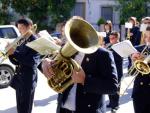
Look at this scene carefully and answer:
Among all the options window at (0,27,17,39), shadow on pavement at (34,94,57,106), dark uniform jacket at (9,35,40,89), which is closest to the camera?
dark uniform jacket at (9,35,40,89)

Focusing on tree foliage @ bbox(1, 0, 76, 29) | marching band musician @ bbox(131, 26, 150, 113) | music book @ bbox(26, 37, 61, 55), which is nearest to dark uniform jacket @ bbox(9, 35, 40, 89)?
music book @ bbox(26, 37, 61, 55)

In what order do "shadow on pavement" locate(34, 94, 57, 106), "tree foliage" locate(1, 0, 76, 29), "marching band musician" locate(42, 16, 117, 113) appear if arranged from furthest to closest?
"tree foliage" locate(1, 0, 76, 29) < "shadow on pavement" locate(34, 94, 57, 106) < "marching band musician" locate(42, 16, 117, 113)

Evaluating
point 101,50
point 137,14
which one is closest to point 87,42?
point 101,50

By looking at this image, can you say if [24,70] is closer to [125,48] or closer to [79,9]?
[125,48]

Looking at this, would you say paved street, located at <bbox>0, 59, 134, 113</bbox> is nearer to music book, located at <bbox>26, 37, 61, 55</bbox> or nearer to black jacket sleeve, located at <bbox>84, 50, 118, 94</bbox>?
music book, located at <bbox>26, 37, 61, 55</bbox>

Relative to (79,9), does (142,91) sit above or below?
above

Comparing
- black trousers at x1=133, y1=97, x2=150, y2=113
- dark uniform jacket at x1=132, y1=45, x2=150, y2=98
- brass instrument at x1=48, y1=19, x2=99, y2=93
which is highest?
brass instrument at x1=48, y1=19, x2=99, y2=93

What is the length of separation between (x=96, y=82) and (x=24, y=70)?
286 centimetres

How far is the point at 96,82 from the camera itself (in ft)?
12.4

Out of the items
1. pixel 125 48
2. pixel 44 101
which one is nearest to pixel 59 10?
pixel 44 101

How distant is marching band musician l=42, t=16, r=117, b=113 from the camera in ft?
12.4

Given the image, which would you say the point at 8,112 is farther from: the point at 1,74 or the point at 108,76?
the point at 108,76

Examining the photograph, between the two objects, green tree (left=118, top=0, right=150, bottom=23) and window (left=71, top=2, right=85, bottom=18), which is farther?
window (left=71, top=2, right=85, bottom=18)

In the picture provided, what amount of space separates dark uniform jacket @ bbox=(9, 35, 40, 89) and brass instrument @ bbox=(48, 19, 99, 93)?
273 centimetres
